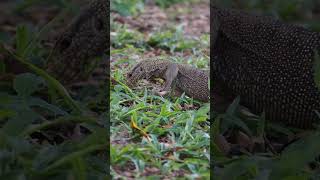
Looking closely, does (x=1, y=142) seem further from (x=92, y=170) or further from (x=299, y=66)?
(x=299, y=66)

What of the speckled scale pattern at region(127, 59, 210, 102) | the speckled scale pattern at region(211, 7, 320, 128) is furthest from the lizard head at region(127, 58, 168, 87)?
the speckled scale pattern at region(211, 7, 320, 128)

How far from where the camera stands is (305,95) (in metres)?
2.45

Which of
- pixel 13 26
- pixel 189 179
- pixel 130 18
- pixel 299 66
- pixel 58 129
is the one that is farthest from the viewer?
pixel 13 26

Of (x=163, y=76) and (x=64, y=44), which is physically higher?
(x=163, y=76)

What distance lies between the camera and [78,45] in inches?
104

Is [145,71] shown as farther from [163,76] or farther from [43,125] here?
[43,125]

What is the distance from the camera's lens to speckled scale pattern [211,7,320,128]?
2.45 meters

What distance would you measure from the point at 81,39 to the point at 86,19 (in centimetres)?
8

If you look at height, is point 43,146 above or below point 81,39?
below

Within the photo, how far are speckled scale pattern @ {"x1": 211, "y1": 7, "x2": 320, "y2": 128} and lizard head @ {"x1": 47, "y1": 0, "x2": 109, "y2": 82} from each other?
460 mm

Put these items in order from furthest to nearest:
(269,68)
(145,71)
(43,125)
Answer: (269,68), (43,125), (145,71)

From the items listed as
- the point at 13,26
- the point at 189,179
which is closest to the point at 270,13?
the point at 13,26

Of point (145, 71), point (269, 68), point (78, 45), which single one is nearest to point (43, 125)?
point (145, 71)

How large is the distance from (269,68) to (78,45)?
73 cm
